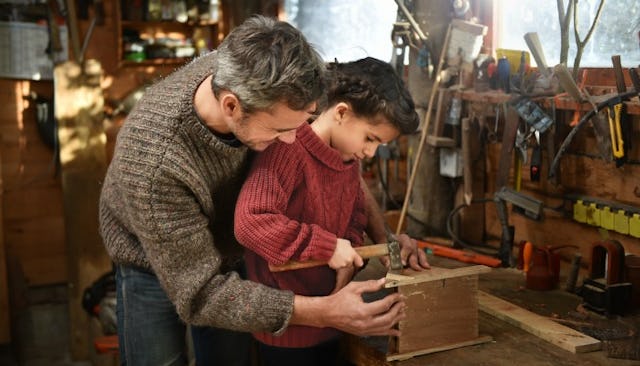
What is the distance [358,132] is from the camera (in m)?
2.15

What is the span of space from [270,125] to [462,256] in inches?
53.5

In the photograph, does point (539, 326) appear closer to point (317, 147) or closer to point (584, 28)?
point (317, 147)

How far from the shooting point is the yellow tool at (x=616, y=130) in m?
2.41

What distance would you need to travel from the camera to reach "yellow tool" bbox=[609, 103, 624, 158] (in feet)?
7.90

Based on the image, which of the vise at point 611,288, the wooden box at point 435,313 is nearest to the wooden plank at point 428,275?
the wooden box at point 435,313

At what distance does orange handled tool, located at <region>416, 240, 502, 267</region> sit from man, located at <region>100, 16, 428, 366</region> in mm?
1016

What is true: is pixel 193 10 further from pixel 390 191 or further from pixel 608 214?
pixel 608 214

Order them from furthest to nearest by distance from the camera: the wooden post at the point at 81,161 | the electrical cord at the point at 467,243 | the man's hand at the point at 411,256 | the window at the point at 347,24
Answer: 1. the wooden post at the point at 81,161
2. the window at the point at 347,24
3. the electrical cord at the point at 467,243
4. the man's hand at the point at 411,256

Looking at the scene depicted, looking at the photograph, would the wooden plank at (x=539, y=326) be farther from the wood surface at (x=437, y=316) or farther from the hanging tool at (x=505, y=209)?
the hanging tool at (x=505, y=209)

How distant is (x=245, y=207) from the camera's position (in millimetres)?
1898

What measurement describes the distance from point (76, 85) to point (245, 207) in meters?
3.56

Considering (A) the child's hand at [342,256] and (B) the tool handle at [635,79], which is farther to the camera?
(B) the tool handle at [635,79]

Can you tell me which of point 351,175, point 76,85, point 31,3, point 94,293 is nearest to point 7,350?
point 94,293

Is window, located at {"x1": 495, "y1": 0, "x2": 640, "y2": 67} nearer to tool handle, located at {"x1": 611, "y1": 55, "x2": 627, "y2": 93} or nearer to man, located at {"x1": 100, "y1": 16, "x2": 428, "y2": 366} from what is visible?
tool handle, located at {"x1": 611, "y1": 55, "x2": 627, "y2": 93}
